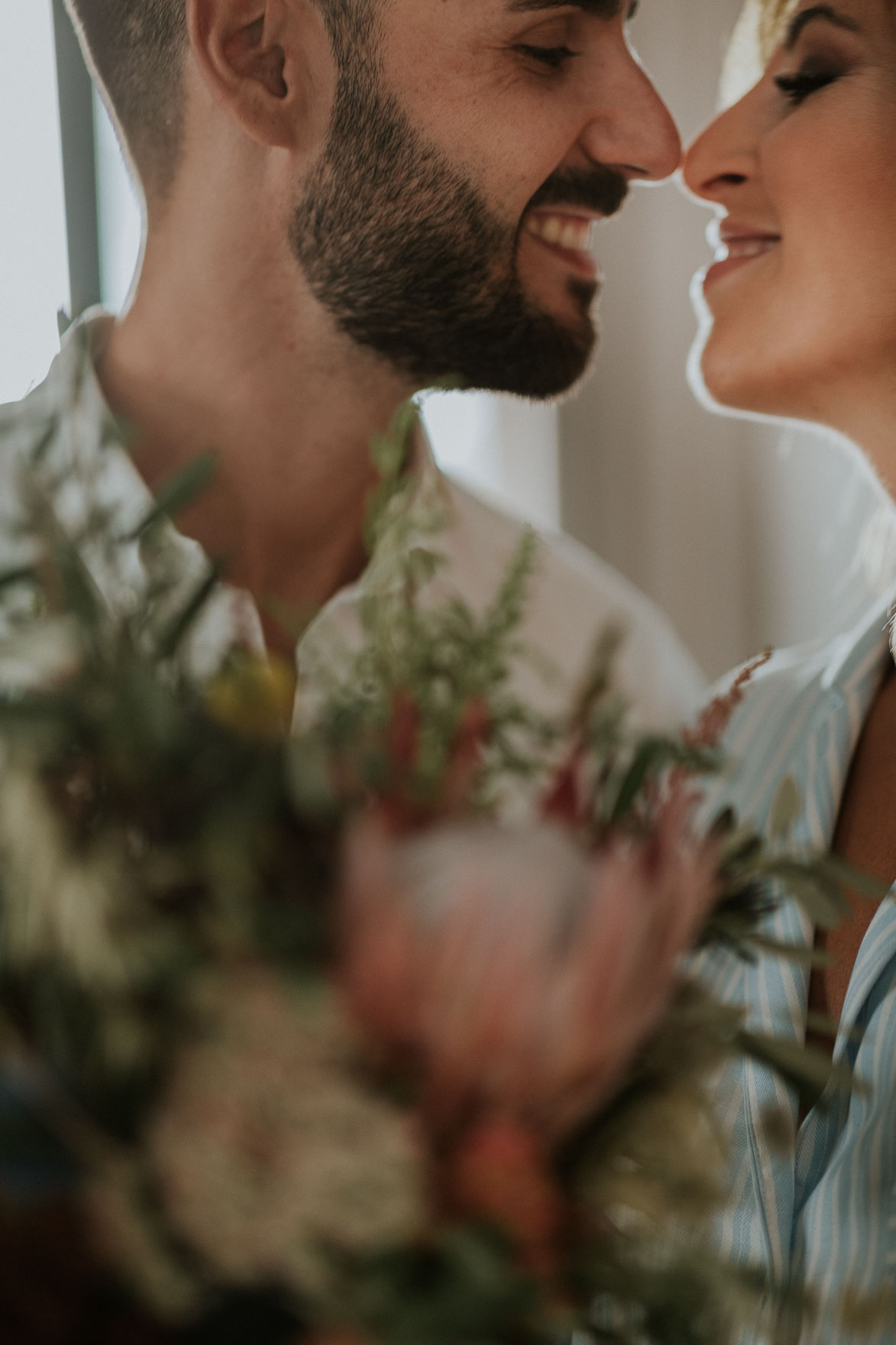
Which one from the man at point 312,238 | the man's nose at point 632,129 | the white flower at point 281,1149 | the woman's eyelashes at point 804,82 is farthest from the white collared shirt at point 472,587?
the woman's eyelashes at point 804,82

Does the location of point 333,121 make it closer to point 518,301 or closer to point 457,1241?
point 518,301

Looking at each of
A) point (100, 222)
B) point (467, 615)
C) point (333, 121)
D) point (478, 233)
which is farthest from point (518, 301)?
point (467, 615)

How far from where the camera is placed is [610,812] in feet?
1.11

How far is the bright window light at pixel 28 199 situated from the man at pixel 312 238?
1.2 inches

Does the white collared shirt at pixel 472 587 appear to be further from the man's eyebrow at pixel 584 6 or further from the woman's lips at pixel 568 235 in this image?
the man's eyebrow at pixel 584 6

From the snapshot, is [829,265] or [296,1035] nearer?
[296,1035]

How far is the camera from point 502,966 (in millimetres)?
246

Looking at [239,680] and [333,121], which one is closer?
[239,680]

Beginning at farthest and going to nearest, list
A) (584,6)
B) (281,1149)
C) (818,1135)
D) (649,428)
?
1. (649,428)
2. (584,6)
3. (818,1135)
4. (281,1149)

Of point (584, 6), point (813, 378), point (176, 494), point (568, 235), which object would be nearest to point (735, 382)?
point (813, 378)

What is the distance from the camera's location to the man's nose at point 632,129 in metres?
0.77

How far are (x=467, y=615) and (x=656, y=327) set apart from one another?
70cm

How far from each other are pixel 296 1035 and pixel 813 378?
682 millimetres

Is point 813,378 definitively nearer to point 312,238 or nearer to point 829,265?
point 829,265
